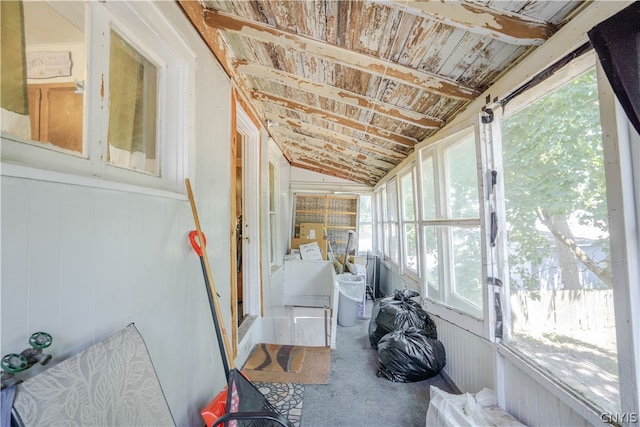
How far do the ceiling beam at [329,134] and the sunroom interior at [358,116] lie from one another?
2.01ft

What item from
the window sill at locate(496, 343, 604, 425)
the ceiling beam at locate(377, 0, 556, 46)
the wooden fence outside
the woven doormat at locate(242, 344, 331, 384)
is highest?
the ceiling beam at locate(377, 0, 556, 46)

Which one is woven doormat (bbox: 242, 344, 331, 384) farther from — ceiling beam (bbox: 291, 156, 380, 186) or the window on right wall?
ceiling beam (bbox: 291, 156, 380, 186)

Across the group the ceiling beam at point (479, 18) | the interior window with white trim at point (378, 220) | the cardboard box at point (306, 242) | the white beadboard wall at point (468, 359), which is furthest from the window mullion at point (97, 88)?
the interior window with white trim at point (378, 220)

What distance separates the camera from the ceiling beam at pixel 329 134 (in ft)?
10.2

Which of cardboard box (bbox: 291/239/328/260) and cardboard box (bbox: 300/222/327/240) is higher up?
cardboard box (bbox: 300/222/327/240)

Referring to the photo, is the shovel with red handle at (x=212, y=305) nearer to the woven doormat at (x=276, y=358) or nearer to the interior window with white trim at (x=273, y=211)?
the woven doormat at (x=276, y=358)

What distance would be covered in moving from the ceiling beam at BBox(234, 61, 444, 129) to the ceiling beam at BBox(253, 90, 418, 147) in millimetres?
405

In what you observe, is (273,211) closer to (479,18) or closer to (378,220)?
(378,220)

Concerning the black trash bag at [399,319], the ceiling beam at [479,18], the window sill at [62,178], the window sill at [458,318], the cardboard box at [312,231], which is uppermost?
the ceiling beam at [479,18]

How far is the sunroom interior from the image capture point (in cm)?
73

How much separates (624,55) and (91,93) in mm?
1744

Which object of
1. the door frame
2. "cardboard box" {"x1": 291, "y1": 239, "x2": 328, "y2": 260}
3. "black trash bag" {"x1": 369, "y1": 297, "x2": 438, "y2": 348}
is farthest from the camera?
"cardboard box" {"x1": 291, "y1": 239, "x2": 328, "y2": 260}

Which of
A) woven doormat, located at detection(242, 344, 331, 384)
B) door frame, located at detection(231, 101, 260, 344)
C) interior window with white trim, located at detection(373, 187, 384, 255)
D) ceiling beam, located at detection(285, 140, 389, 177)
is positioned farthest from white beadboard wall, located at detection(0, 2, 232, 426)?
interior window with white trim, located at detection(373, 187, 384, 255)

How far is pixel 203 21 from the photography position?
4.91ft
